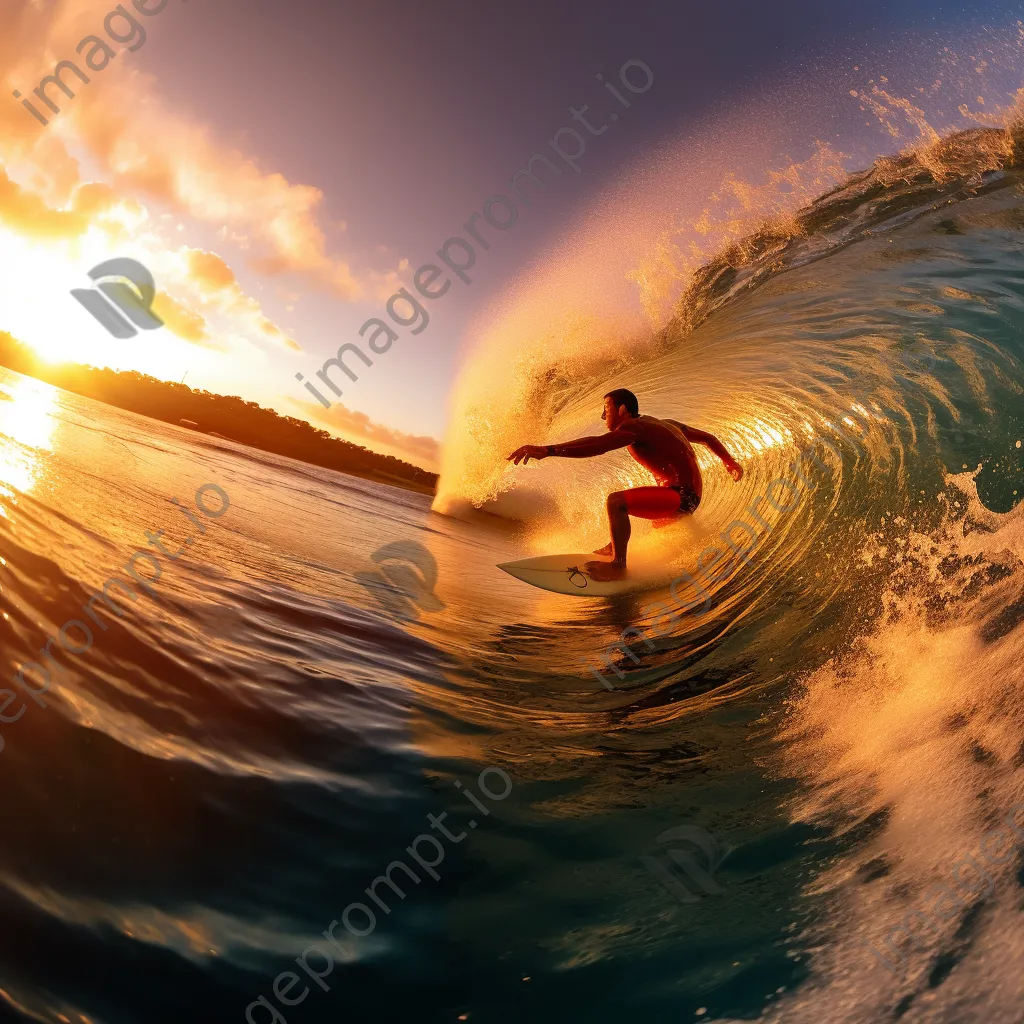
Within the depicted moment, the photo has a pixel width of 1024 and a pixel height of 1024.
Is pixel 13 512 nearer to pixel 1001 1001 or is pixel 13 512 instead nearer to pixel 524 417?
pixel 1001 1001

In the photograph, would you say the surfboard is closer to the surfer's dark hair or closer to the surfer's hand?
the surfer's dark hair

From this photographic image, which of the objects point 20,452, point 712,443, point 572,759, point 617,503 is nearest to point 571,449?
point 617,503

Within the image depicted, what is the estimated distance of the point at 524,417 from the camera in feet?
44.0

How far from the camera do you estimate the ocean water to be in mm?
1518

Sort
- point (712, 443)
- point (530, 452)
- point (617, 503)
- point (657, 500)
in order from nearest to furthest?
point (530, 452)
point (617, 503)
point (657, 500)
point (712, 443)

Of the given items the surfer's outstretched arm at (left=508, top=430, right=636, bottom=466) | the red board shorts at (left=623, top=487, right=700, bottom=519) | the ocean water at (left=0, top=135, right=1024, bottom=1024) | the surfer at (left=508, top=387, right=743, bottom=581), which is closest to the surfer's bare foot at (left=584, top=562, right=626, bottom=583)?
the surfer at (left=508, top=387, right=743, bottom=581)

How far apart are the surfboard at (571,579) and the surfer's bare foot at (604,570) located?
4cm

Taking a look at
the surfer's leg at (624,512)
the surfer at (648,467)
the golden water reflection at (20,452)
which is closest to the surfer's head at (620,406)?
the surfer at (648,467)

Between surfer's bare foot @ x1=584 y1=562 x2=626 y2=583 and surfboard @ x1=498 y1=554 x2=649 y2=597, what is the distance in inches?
1.4

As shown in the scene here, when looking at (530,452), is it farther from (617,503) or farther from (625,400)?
(625,400)

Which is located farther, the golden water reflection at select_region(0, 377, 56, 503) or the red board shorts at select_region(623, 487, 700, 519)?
the red board shorts at select_region(623, 487, 700, 519)

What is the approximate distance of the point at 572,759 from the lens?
297 centimetres

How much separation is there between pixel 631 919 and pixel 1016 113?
8.04 m

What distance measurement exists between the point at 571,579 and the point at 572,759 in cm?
388
